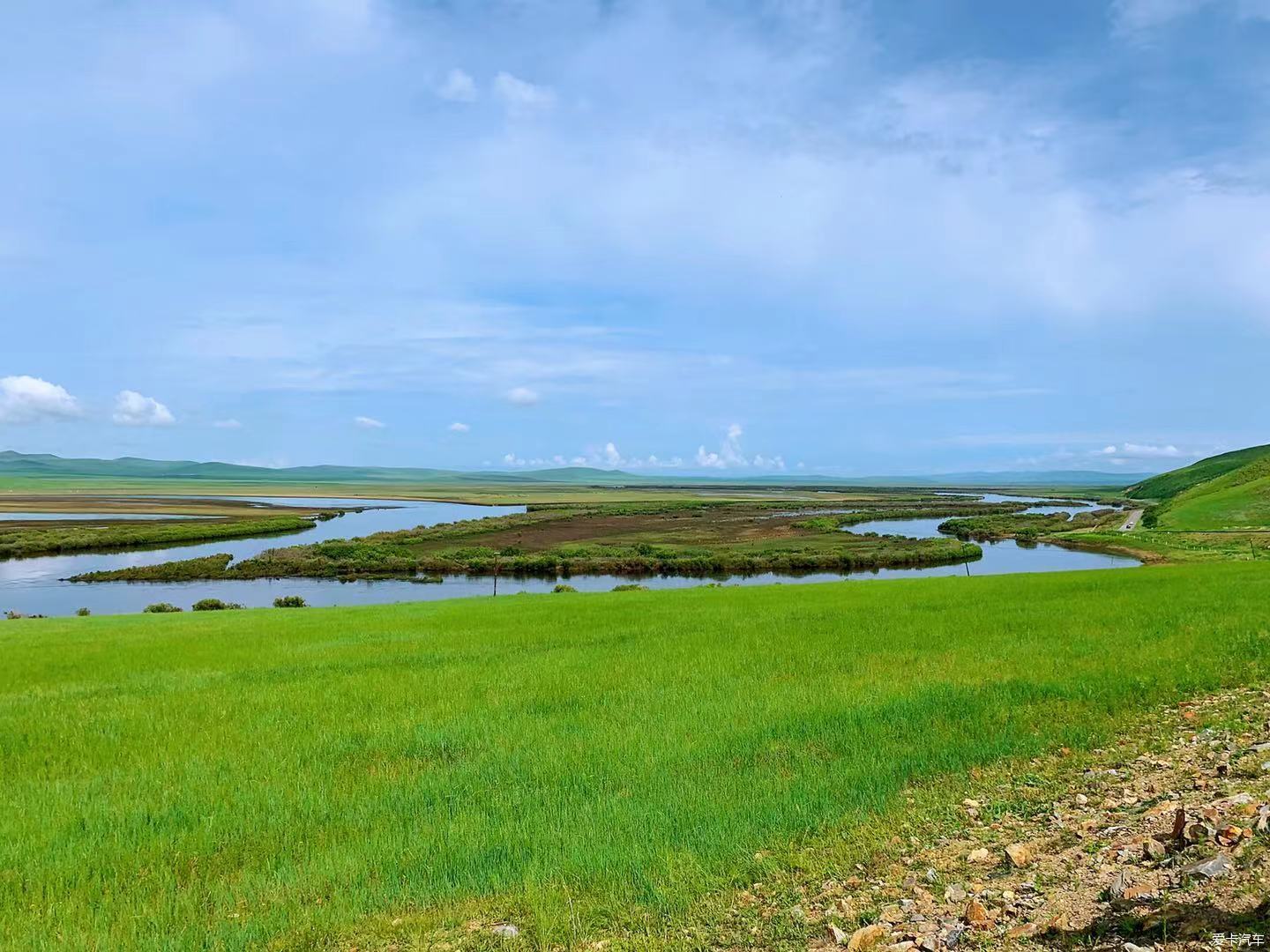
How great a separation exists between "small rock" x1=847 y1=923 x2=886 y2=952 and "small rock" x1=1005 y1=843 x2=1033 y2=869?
1.44 metres

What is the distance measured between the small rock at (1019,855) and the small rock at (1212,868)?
992mm

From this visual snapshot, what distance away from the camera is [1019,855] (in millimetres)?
5492

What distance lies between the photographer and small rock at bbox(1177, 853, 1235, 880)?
4.59m

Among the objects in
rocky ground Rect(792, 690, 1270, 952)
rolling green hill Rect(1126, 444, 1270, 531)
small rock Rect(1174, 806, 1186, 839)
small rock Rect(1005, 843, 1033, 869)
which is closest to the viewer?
rocky ground Rect(792, 690, 1270, 952)

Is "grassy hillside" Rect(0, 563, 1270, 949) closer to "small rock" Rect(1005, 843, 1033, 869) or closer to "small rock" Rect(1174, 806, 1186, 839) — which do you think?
"small rock" Rect(1005, 843, 1033, 869)

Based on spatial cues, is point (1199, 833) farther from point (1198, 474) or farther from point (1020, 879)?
point (1198, 474)

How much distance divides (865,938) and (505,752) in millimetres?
5418

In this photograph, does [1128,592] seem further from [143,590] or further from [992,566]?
[143,590]

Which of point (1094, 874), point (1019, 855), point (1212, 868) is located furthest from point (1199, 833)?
point (1019, 855)

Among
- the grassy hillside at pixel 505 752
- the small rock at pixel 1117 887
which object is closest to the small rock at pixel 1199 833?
the small rock at pixel 1117 887

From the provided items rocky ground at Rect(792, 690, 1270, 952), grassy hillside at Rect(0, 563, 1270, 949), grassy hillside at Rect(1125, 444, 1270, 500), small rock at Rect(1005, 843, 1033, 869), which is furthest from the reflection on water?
grassy hillside at Rect(1125, 444, 1270, 500)

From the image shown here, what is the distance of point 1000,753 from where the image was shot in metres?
8.18

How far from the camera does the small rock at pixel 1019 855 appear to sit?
5.45 meters

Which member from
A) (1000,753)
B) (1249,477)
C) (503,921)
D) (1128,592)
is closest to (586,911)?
(503,921)
